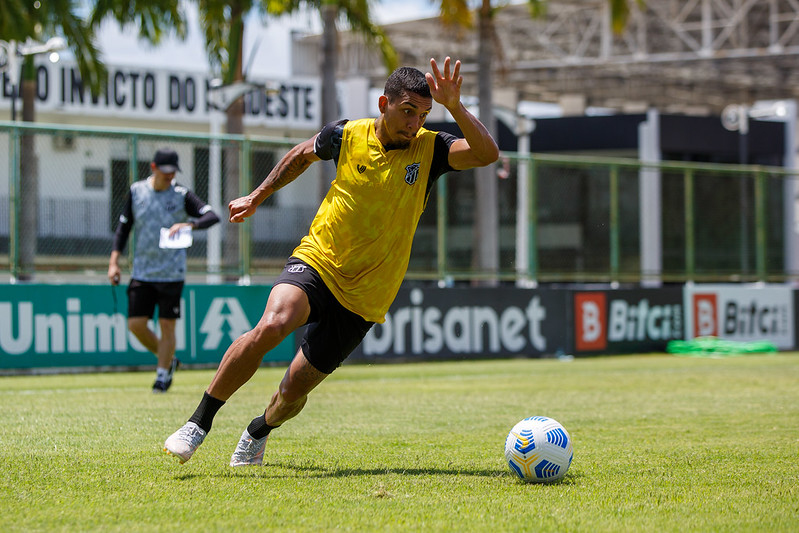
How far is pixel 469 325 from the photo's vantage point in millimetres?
17016

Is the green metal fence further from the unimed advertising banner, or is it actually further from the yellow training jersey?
the yellow training jersey

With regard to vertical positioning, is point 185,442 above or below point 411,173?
below

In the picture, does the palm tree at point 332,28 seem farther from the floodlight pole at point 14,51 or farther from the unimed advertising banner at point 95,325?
the unimed advertising banner at point 95,325

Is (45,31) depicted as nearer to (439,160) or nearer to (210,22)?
(210,22)

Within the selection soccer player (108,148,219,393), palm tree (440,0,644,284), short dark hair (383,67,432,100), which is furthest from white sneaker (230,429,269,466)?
palm tree (440,0,644,284)

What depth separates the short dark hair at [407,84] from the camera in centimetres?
554

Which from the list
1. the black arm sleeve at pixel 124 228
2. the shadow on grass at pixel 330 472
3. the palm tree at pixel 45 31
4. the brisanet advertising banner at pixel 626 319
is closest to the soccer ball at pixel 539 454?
the shadow on grass at pixel 330 472

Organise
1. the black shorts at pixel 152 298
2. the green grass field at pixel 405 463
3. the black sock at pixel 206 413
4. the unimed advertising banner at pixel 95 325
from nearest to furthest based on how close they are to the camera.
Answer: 1. the green grass field at pixel 405 463
2. the black sock at pixel 206 413
3. the black shorts at pixel 152 298
4. the unimed advertising banner at pixel 95 325

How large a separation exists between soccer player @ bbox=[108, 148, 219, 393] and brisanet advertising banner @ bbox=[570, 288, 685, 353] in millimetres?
8882

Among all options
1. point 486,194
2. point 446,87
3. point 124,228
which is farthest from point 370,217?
point 486,194

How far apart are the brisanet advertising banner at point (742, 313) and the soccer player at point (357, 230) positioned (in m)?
14.7

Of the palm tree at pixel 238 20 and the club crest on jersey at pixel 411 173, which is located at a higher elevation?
the palm tree at pixel 238 20

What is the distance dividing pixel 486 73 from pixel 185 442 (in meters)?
19.6

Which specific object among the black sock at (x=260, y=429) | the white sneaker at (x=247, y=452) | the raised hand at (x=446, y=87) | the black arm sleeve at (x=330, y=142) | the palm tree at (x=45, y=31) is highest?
the palm tree at (x=45, y=31)
